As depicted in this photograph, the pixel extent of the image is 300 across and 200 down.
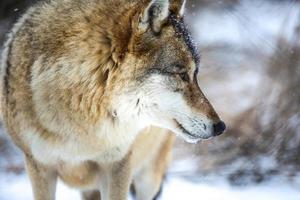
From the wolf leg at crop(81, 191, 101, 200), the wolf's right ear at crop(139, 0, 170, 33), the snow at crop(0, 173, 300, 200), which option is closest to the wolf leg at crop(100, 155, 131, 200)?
the wolf leg at crop(81, 191, 101, 200)

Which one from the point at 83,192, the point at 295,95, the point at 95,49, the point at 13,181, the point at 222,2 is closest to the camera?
the point at 95,49

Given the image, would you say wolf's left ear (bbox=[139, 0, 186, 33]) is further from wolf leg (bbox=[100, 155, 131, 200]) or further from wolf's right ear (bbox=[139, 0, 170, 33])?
wolf leg (bbox=[100, 155, 131, 200])

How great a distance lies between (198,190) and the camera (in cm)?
579

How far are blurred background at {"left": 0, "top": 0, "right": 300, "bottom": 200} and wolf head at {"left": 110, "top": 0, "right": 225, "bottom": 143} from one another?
1923 millimetres

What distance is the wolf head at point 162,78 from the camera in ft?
11.7

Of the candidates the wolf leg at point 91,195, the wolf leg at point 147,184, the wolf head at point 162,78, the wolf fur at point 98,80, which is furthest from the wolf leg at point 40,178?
the wolf leg at point 147,184

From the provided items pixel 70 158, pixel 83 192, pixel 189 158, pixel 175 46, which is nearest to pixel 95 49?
pixel 175 46

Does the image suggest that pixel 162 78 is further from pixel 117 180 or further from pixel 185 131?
pixel 117 180

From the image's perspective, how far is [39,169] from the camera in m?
4.05

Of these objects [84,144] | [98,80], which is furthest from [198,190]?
[98,80]

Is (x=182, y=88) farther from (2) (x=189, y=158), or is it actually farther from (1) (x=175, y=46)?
(2) (x=189, y=158)

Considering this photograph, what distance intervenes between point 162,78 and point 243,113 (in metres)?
3.22

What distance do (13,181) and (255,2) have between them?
377cm

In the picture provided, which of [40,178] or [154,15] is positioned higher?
[154,15]
